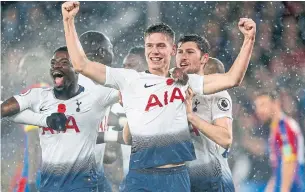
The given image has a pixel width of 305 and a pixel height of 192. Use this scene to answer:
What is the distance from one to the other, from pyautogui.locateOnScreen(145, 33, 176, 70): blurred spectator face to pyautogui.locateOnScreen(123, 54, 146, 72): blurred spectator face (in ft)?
0.91

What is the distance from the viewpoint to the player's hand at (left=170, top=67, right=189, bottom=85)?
249cm

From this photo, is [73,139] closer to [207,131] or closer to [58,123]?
[58,123]

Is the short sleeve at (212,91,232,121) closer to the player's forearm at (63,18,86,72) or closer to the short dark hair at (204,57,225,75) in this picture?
the short dark hair at (204,57,225,75)

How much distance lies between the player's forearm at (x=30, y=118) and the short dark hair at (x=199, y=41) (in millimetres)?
725

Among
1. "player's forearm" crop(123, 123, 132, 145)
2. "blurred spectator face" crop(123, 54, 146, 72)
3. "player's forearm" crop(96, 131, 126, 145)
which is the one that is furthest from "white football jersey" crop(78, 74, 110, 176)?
"blurred spectator face" crop(123, 54, 146, 72)

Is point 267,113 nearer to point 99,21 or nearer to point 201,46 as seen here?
point 201,46

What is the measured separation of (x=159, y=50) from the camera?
98.4 inches

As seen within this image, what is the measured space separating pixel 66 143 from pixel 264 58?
107 cm

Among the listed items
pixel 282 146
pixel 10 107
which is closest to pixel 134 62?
pixel 10 107

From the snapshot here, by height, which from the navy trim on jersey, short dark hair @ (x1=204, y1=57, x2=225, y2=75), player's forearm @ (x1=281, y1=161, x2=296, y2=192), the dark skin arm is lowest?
player's forearm @ (x1=281, y1=161, x2=296, y2=192)

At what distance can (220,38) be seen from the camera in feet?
9.59

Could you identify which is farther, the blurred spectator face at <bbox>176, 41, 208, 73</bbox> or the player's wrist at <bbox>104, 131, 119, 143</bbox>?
the player's wrist at <bbox>104, 131, 119, 143</bbox>

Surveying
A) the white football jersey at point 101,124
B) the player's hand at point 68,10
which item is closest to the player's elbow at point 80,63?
the player's hand at point 68,10

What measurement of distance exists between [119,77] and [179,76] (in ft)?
0.83
